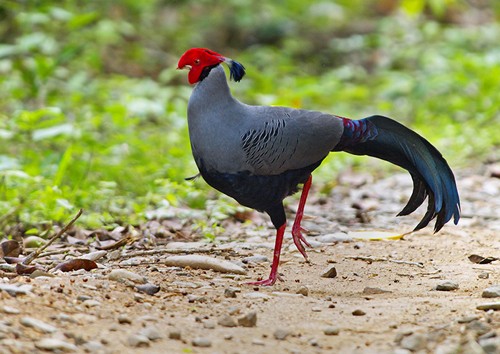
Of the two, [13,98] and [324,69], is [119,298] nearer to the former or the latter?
[13,98]

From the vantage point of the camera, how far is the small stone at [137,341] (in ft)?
8.99

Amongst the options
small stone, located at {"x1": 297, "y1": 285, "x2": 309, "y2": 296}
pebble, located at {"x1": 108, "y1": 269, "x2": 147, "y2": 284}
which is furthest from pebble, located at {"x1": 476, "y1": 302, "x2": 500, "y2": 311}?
pebble, located at {"x1": 108, "y1": 269, "x2": 147, "y2": 284}

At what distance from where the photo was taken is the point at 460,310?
131 inches

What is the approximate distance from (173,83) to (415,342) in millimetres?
9488

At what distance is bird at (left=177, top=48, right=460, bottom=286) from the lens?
394 cm

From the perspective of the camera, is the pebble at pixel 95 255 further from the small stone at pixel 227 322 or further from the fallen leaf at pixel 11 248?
the small stone at pixel 227 322

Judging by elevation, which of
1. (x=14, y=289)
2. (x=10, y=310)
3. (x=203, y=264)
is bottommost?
(x=10, y=310)

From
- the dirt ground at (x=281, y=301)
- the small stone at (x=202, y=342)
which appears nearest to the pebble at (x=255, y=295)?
the dirt ground at (x=281, y=301)

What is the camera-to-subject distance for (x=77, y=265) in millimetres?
3932

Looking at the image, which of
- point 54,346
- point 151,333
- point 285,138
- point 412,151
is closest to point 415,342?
point 151,333

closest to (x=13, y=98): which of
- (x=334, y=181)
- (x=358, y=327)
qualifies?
(x=334, y=181)

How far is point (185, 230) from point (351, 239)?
1138 mm

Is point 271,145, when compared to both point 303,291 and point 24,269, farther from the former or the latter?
point 24,269

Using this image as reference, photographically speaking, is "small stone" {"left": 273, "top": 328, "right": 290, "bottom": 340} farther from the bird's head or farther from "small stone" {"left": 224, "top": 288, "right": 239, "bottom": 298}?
the bird's head
